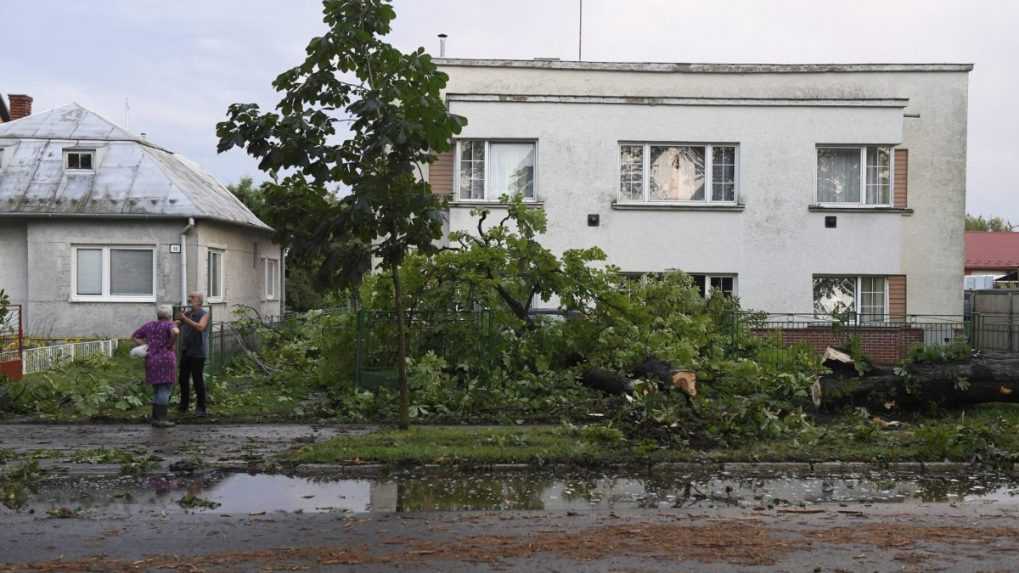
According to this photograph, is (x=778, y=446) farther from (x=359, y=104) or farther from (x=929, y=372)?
(x=359, y=104)

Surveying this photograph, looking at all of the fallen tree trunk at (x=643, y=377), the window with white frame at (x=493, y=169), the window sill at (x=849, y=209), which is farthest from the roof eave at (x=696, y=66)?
the fallen tree trunk at (x=643, y=377)

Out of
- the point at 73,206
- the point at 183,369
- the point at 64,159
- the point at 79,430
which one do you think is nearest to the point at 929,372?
the point at 183,369

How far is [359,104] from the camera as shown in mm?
11000

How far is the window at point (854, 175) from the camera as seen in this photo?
74.8 feet

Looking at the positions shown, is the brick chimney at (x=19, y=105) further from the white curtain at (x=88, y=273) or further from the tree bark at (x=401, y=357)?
the tree bark at (x=401, y=357)

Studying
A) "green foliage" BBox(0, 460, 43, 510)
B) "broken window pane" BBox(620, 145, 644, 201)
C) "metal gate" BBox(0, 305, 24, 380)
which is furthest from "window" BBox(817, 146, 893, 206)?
"green foliage" BBox(0, 460, 43, 510)

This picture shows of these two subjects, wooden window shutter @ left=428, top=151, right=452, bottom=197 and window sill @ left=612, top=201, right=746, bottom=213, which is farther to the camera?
wooden window shutter @ left=428, top=151, right=452, bottom=197

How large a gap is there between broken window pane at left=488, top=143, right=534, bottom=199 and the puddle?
42.4 feet

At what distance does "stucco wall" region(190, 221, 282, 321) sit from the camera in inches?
938

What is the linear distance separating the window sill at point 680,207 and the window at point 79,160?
1273 centimetres

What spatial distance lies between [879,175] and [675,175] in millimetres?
4626

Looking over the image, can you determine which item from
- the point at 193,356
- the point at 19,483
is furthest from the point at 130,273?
the point at 19,483

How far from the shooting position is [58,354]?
60.0ft

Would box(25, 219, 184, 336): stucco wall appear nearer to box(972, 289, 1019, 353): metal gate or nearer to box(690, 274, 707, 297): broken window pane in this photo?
box(690, 274, 707, 297): broken window pane
